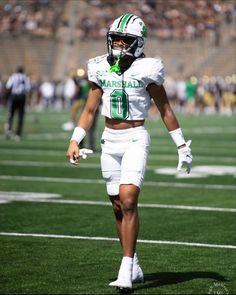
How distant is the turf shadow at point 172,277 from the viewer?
650 centimetres

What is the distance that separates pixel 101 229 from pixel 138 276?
256cm

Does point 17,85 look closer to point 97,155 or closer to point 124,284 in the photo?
point 97,155

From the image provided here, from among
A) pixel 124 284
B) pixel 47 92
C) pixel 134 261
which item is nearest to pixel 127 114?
pixel 134 261

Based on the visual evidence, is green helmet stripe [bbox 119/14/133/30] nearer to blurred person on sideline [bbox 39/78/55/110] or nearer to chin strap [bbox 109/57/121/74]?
chin strap [bbox 109/57/121/74]

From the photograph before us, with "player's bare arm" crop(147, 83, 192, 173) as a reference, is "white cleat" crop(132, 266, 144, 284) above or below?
below

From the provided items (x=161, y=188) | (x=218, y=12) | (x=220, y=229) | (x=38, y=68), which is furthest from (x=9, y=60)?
(x=220, y=229)

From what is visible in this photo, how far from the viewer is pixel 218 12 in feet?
163

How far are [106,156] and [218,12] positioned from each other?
143 ft

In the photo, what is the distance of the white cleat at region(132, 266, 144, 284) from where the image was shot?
648cm

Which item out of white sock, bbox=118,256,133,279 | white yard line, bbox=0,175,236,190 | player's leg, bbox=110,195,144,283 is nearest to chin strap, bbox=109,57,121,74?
player's leg, bbox=110,195,144,283

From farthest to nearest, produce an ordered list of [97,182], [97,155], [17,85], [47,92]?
1. [47,92]
2. [17,85]
3. [97,155]
4. [97,182]

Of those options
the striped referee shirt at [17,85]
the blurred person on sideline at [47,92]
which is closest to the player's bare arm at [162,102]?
the striped referee shirt at [17,85]

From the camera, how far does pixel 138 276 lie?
6508 millimetres

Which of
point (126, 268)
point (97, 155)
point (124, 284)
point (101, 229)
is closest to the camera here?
point (124, 284)
